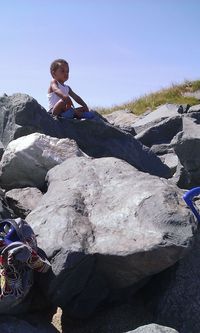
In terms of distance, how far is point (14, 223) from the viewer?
4496 millimetres

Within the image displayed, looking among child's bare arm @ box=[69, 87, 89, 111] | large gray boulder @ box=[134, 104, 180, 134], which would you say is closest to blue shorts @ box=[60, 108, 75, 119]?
child's bare arm @ box=[69, 87, 89, 111]

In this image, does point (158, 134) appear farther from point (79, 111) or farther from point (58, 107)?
point (58, 107)

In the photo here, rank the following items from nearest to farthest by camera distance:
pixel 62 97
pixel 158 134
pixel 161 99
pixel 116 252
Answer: pixel 116 252 → pixel 62 97 → pixel 158 134 → pixel 161 99

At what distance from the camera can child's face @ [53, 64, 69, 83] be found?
10.0 m

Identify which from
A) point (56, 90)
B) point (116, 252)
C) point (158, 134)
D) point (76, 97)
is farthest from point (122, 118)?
point (116, 252)

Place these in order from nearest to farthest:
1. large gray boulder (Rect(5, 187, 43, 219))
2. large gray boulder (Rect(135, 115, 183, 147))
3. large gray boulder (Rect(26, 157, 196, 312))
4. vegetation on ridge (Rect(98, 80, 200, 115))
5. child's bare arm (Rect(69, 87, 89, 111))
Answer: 1. large gray boulder (Rect(26, 157, 196, 312))
2. large gray boulder (Rect(5, 187, 43, 219))
3. child's bare arm (Rect(69, 87, 89, 111))
4. large gray boulder (Rect(135, 115, 183, 147))
5. vegetation on ridge (Rect(98, 80, 200, 115))

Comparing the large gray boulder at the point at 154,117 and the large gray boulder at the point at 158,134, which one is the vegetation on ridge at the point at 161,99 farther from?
the large gray boulder at the point at 158,134

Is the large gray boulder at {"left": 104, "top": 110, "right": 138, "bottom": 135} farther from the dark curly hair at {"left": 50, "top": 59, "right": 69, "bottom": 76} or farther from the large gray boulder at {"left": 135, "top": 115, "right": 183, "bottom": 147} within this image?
the dark curly hair at {"left": 50, "top": 59, "right": 69, "bottom": 76}

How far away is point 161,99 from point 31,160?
61.9 ft

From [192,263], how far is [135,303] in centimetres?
70

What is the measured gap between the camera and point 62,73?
1010 centimetres

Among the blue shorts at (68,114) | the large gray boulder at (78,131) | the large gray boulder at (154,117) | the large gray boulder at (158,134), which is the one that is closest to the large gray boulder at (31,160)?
the large gray boulder at (78,131)

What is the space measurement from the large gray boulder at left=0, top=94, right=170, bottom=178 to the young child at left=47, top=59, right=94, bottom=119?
34 centimetres

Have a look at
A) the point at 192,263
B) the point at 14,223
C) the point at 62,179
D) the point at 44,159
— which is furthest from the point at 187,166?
the point at 14,223
